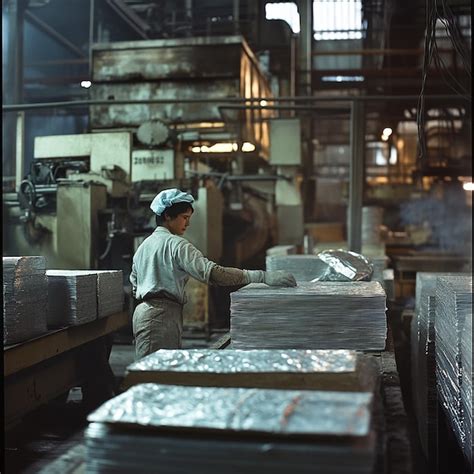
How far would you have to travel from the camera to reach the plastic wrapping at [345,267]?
3.87 meters

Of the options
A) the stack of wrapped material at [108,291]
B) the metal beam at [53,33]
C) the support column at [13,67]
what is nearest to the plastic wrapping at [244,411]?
the stack of wrapped material at [108,291]

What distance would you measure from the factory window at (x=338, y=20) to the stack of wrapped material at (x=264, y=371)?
33.2 ft

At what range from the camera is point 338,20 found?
11.6 m

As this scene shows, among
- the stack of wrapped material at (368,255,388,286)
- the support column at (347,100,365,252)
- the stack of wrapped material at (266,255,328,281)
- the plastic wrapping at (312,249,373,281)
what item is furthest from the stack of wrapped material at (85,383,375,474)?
the support column at (347,100,365,252)

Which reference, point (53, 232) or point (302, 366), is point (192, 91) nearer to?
point (53, 232)

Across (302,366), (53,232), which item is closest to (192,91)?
(53,232)

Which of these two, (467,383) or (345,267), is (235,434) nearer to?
(467,383)

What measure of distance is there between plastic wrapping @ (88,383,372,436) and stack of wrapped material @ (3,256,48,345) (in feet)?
5.82

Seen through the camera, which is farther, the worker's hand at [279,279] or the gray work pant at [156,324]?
the gray work pant at [156,324]

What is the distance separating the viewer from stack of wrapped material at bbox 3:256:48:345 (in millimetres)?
3338

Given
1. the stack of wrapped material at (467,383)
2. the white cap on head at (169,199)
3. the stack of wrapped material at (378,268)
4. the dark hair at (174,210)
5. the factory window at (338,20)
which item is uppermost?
the factory window at (338,20)

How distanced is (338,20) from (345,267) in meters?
8.76

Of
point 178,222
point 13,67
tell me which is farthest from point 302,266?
point 13,67

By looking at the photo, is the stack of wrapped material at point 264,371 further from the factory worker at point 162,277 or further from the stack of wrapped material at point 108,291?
the stack of wrapped material at point 108,291
